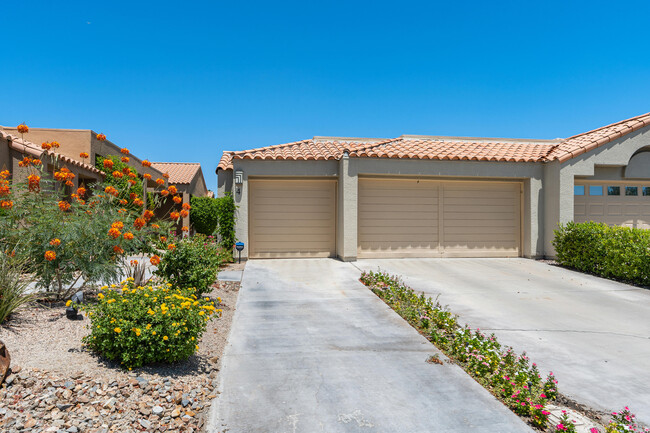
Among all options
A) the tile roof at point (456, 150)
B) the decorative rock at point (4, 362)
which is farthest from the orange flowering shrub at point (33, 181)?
the tile roof at point (456, 150)

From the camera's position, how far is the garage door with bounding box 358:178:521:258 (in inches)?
492

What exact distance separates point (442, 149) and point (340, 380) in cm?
1071

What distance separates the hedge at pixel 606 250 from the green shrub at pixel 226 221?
372 inches

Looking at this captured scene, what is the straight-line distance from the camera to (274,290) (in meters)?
8.02

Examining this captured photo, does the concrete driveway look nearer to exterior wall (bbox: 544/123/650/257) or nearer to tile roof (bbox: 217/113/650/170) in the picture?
exterior wall (bbox: 544/123/650/257)

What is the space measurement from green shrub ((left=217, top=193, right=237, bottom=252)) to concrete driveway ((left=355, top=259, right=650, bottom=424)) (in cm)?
387

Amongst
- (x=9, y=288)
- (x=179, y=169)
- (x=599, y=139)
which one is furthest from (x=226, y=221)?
(x=179, y=169)

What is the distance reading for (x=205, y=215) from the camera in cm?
1162

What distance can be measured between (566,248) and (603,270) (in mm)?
1312

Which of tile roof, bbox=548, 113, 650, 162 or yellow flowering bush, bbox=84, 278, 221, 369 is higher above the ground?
tile roof, bbox=548, 113, 650, 162

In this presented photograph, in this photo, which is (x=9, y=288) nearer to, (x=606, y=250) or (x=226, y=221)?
(x=226, y=221)

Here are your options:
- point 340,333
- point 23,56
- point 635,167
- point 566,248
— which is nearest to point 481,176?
point 566,248

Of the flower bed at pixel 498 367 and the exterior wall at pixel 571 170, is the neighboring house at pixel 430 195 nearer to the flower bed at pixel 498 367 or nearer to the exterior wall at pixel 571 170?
the exterior wall at pixel 571 170

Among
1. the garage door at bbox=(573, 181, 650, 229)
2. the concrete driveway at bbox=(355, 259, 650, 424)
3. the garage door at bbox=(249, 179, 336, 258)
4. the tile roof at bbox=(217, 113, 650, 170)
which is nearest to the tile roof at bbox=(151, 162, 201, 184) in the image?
the tile roof at bbox=(217, 113, 650, 170)
